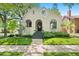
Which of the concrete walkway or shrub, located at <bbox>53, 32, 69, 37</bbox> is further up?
shrub, located at <bbox>53, 32, 69, 37</bbox>

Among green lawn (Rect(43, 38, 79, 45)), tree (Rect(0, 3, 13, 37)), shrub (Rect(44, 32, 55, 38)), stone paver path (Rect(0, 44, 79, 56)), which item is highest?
tree (Rect(0, 3, 13, 37))

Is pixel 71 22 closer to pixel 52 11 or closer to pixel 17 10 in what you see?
pixel 52 11

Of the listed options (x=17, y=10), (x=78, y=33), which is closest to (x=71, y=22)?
(x=78, y=33)

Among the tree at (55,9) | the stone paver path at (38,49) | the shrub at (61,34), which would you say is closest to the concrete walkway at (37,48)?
the stone paver path at (38,49)

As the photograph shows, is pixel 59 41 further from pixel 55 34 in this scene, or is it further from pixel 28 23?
pixel 28 23

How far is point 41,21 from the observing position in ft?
12.0

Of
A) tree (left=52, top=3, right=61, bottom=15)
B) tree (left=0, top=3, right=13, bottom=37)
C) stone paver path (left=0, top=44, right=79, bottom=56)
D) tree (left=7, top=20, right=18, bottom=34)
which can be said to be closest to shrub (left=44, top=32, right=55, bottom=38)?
stone paver path (left=0, top=44, right=79, bottom=56)

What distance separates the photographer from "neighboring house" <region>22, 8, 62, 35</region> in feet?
12.0

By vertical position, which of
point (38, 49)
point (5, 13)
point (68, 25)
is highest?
point (5, 13)

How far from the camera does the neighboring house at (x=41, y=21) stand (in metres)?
3.66

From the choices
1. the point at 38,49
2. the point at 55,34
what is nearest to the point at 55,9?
the point at 55,34

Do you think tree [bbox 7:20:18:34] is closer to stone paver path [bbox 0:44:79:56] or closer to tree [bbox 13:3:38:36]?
tree [bbox 13:3:38:36]

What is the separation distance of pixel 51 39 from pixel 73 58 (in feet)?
1.10

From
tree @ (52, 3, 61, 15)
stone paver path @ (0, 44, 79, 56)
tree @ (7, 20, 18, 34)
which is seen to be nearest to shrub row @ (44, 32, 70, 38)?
stone paver path @ (0, 44, 79, 56)
